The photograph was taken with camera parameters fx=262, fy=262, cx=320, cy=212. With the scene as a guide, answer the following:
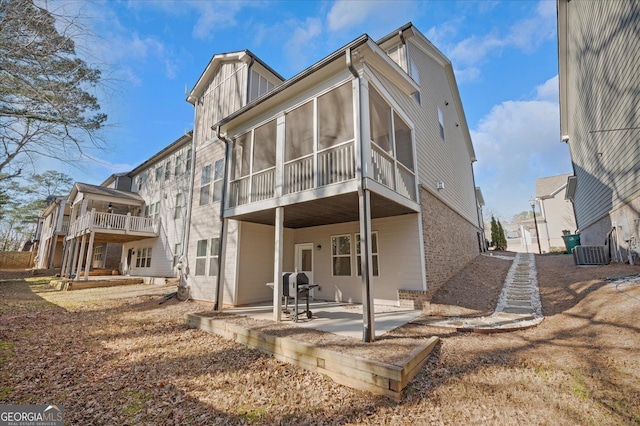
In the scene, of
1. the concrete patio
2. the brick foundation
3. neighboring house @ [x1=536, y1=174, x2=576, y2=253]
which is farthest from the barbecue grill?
neighboring house @ [x1=536, y1=174, x2=576, y2=253]

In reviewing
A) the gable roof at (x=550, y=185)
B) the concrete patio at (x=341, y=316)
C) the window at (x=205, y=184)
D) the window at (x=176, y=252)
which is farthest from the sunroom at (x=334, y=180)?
the gable roof at (x=550, y=185)

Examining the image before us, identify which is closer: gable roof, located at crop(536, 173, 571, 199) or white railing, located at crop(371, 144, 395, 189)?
white railing, located at crop(371, 144, 395, 189)

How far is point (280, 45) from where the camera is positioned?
13039 mm

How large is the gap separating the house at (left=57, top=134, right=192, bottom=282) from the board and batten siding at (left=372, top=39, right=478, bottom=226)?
12.3 m

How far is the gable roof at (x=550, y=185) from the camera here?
86.7 ft

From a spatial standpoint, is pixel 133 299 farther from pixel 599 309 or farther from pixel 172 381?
pixel 599 309

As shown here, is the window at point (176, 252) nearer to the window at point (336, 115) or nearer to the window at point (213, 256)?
the window at point (213, 256)

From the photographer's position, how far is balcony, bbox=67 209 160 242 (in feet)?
53.6

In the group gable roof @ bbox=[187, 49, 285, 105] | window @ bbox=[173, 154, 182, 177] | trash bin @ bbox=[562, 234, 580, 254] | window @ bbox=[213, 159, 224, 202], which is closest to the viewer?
window @ bbox=[213, 159, 224, 202]

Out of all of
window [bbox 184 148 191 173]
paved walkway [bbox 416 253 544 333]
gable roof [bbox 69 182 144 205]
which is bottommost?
paved walkway [bbox 416 253 544 333]

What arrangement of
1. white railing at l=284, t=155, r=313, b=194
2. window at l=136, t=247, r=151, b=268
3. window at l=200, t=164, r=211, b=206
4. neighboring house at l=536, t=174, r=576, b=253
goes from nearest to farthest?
white railing at l=284, t=155, r=313, b=194, window at l=200, t=164, r=211, b=206, window at l=136, t=247, r=151, b=268, neighboring house at l=536, t=174, r=576, b=253

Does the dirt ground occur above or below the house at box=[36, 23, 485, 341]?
below

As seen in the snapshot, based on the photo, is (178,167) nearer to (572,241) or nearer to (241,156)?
(241,156)

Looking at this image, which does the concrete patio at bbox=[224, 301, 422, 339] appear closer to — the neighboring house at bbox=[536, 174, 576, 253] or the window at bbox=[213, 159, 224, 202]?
the window at bbox=[213, 159, 224, 202]
